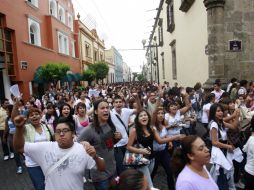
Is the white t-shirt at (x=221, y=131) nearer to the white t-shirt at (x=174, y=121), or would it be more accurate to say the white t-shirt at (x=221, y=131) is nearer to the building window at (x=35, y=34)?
the white t-shirt at (x=174, y=121)

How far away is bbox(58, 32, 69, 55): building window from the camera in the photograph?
26.1 meters

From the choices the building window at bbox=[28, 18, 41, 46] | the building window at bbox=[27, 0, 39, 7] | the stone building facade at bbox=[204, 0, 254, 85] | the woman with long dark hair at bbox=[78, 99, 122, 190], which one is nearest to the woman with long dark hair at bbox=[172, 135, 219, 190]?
the woman with long dark hair at bbox=[78, 99, 122, 190]

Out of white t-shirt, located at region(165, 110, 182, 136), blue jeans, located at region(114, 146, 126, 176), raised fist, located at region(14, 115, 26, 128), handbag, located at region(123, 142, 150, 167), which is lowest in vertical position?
blue jeans, located at region(114, 146, 126, 176)

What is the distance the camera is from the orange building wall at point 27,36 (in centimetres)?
1677

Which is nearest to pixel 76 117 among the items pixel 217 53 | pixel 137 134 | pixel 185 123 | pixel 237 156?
pixel 137 134

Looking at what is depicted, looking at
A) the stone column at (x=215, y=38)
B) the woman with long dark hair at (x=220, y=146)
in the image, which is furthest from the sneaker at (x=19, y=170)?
the stone column at (x=215, y=38)

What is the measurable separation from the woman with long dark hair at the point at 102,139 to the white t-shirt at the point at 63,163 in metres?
0.64

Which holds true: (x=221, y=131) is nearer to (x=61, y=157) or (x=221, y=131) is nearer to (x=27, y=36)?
(x=61, y=157)

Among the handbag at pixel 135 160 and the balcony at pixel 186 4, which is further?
the balcony at pixel 186 4

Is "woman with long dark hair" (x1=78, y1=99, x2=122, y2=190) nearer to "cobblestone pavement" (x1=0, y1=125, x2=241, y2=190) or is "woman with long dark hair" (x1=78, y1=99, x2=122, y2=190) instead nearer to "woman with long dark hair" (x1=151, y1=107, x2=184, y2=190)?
"woman with long dark hair" (x1=151, y1=107, x2=184, y2=190)

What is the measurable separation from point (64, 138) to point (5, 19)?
1474 centimetres

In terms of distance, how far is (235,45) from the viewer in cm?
971

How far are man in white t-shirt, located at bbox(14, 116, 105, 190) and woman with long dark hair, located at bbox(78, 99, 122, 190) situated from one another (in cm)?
65

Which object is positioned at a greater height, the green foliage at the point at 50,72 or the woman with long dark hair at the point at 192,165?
the green foliage at the point at 50,72
